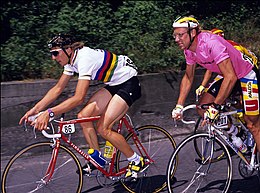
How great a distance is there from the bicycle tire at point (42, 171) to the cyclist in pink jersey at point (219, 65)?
127 cm

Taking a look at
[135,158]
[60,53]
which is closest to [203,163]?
[135,158]

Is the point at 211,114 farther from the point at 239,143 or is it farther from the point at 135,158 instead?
the point at 135,158

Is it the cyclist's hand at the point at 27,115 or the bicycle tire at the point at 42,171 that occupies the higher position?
the cyclist's hand at the point at 27,115

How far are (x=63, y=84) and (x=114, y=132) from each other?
2.53ft

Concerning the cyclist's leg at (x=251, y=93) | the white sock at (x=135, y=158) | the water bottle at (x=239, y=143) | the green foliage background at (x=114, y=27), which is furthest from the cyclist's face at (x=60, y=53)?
the green foliage background at (x=114, y=27)

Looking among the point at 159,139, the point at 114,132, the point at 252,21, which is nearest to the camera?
the point at 114,132

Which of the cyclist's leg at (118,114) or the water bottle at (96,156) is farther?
the water bottle at (96,156)

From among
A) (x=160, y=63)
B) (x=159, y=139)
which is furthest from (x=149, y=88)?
(x=159, y=139)

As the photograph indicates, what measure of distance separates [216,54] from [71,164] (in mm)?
2007

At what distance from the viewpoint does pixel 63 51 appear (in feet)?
20.0

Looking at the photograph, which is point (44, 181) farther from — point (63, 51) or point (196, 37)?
point (196, 37)

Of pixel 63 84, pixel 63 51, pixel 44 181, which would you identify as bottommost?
pixel 44 181

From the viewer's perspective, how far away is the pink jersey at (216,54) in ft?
19.1

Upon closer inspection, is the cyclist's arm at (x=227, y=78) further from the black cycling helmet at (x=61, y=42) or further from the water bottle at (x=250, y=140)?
the black cycling helmet at (x=61, y=42)
